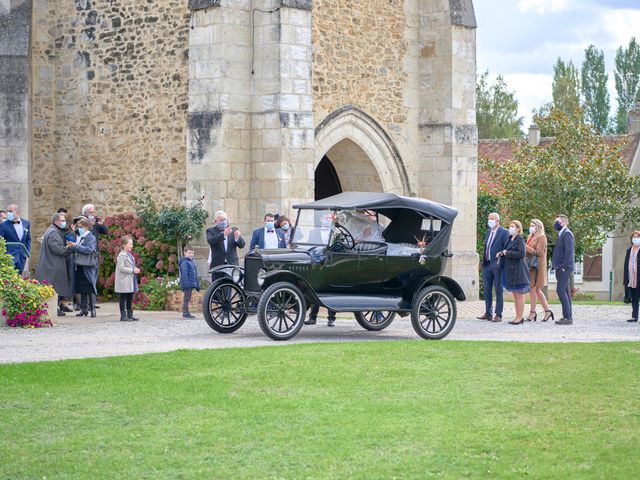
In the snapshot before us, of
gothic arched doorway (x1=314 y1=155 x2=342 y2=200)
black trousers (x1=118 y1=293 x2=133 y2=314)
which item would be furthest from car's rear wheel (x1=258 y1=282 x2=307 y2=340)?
gothic arched doorway (x1=314 y1=155 x2=342 y2=200)

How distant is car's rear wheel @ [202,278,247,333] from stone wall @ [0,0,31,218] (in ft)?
→ 23.3

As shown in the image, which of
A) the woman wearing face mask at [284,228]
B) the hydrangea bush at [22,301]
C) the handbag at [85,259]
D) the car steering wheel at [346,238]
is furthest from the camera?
the woman wearing face mask at [284,228]

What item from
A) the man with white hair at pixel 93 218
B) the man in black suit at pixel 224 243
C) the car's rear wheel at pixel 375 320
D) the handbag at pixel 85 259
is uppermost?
the man with white hair at pixel 93 218

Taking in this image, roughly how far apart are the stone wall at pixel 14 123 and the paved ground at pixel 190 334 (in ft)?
12.3

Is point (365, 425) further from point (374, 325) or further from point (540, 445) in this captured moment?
point (374, 325)

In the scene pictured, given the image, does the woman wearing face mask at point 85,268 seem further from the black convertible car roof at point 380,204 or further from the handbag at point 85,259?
the black convertible car roof at point 380,204

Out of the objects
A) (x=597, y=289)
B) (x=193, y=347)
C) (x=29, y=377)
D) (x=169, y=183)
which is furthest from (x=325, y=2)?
(x=597, y=289)

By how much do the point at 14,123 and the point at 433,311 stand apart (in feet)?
31.9

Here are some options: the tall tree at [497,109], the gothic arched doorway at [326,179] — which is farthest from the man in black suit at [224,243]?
the tall tree at [497,109]

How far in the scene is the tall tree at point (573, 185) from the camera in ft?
103

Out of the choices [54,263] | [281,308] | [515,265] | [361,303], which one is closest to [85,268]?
[54,263]

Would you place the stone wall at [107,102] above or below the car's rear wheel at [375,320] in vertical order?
above

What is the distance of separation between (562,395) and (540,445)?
6.30 feet

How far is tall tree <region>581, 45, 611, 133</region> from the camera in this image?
6788 cm
